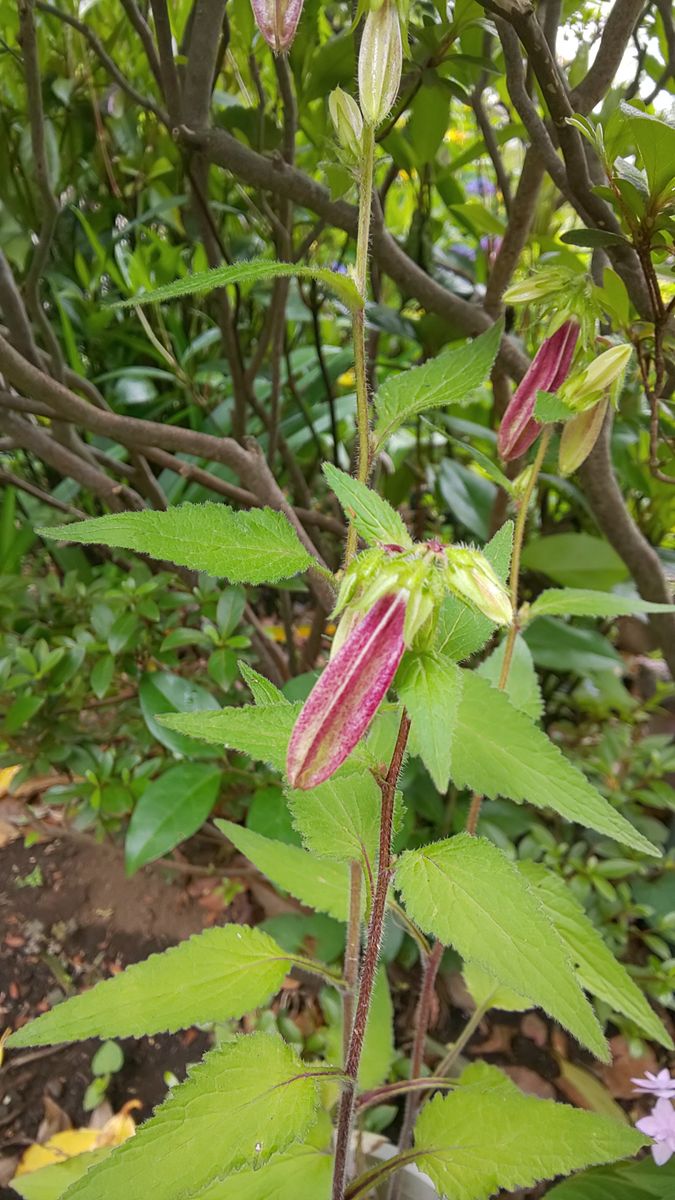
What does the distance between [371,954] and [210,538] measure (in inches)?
10.6

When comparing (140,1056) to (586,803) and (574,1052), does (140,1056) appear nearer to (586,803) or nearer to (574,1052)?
(574,1052)

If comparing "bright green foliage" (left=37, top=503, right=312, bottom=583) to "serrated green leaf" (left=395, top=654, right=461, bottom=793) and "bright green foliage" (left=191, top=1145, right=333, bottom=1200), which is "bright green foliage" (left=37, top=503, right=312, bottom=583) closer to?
"serrated green leaf" (left=395, top=654, right=461, bottom=793)

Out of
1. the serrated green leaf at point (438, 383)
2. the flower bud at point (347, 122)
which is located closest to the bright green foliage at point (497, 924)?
the serrated green leaf at point (438, 383)

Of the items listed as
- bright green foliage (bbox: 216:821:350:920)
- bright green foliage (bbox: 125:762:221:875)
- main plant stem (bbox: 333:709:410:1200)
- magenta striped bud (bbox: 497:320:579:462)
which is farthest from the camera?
bright green foliage (bbox: 125:762:221:875)

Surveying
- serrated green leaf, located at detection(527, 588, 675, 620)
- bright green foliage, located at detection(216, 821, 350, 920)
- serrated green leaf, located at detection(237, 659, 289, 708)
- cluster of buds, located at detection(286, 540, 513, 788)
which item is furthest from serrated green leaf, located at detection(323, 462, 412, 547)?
bright green foliage, located at detection(216, 821, 350, 920)

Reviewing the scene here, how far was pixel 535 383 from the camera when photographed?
51 centimetres

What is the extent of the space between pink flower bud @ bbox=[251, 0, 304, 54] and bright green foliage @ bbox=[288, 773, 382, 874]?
44 centimetres

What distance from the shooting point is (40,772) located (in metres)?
0.85

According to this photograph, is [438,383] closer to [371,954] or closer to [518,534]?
[518,534]

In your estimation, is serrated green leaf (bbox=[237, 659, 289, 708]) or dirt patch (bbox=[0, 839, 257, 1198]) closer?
serrated green leaf (bbox=[237, 659, 289, 708])

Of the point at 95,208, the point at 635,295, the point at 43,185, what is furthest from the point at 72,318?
the point at 635,295

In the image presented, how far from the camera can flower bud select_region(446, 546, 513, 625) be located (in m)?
0.29

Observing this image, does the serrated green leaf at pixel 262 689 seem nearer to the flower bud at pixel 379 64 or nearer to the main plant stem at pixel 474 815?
the main plant stem at pixel 474 815

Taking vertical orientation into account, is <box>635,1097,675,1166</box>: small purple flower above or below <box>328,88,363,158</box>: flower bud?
below
